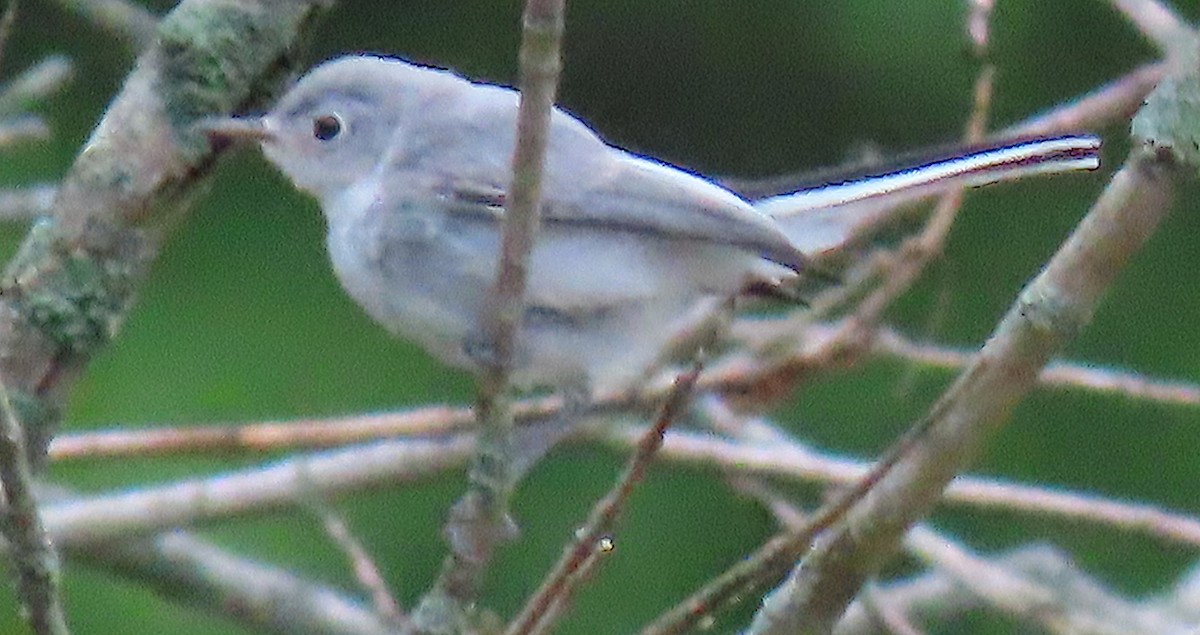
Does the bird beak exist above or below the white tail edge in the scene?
below

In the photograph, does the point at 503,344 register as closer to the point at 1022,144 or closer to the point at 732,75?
the point at 1022,144

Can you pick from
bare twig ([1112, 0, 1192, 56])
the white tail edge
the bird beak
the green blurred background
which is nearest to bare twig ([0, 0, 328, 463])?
the bird beak

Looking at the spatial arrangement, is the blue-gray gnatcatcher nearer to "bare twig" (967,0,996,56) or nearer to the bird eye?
the bird eye

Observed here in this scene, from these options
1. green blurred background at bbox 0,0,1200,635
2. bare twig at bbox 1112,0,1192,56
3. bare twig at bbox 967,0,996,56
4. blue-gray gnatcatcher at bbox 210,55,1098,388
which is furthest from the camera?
green blurred background at bbox 0,0,1200,635

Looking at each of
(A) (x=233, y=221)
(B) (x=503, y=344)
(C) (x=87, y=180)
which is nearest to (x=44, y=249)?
(C) (x=87, y=180)

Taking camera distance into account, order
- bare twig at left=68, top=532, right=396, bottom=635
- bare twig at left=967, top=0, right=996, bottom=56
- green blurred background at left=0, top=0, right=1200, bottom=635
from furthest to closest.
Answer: green blurred background at left=0, top=0, right=1200, bottom=635
bare twig at left=68, top=532, right=396, bottom=635
bare twig at left=967, top=0, right=996, bottom=56
